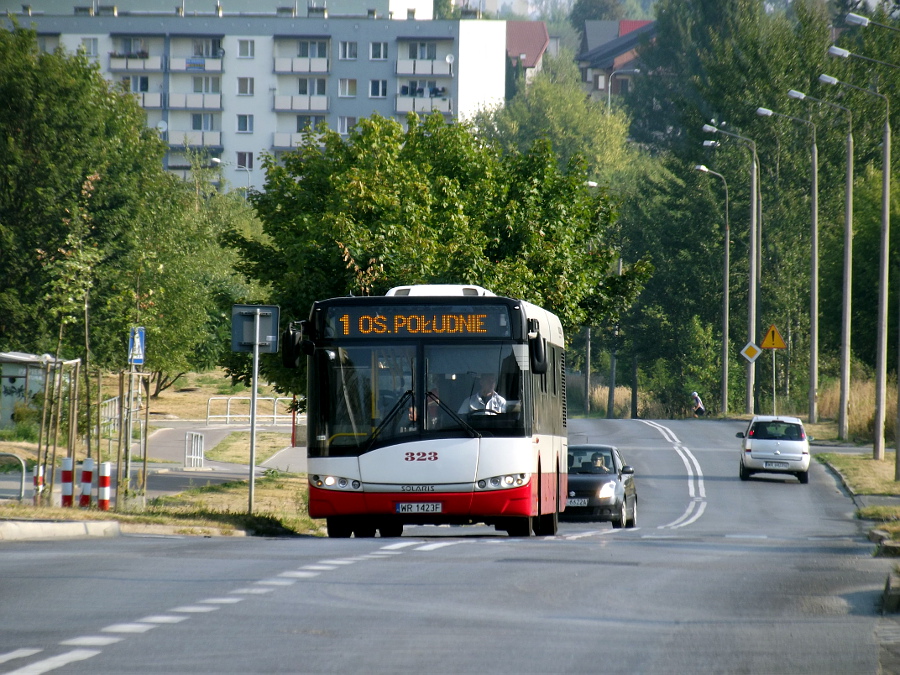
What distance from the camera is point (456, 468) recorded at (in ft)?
55.6

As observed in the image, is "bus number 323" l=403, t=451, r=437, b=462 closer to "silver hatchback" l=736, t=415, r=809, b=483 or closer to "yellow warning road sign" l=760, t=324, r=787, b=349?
"silver hatchback" l=736, t=415, r=809, b=483

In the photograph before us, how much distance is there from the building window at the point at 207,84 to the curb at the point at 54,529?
10798 centimetres

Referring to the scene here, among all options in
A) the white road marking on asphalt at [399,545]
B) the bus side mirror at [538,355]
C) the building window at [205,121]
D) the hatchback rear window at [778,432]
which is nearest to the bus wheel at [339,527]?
the white road marking on asphalt at [399,545]

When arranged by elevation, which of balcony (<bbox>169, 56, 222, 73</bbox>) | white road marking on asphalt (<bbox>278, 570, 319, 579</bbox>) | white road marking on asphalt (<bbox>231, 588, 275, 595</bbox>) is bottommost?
white road marking on asphalt (<bbox>231, 588, 275, 595</bbox>)

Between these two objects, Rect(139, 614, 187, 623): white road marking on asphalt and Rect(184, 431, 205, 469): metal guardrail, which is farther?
Rect(184, 431, 205, 469): metal guardrail

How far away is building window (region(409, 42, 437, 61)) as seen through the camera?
120m

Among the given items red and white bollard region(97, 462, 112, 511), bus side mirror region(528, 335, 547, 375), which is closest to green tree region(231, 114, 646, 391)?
red and white bollard region(97, 462, 112, 511)

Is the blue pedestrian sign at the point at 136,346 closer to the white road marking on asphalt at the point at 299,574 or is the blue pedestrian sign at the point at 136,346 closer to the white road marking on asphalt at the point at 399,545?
the white road marking on asphalt at the point at 399,545

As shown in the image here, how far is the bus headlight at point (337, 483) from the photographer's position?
17.0 meters

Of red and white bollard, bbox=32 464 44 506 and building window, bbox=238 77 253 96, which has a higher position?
building window, bbox=238 77 253 96

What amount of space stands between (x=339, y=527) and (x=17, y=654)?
10289 mm

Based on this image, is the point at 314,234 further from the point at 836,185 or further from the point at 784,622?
the point at 836,185

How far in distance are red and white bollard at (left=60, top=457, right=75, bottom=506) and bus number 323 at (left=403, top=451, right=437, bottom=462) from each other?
5819 mm

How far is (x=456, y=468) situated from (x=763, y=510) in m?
15.5
